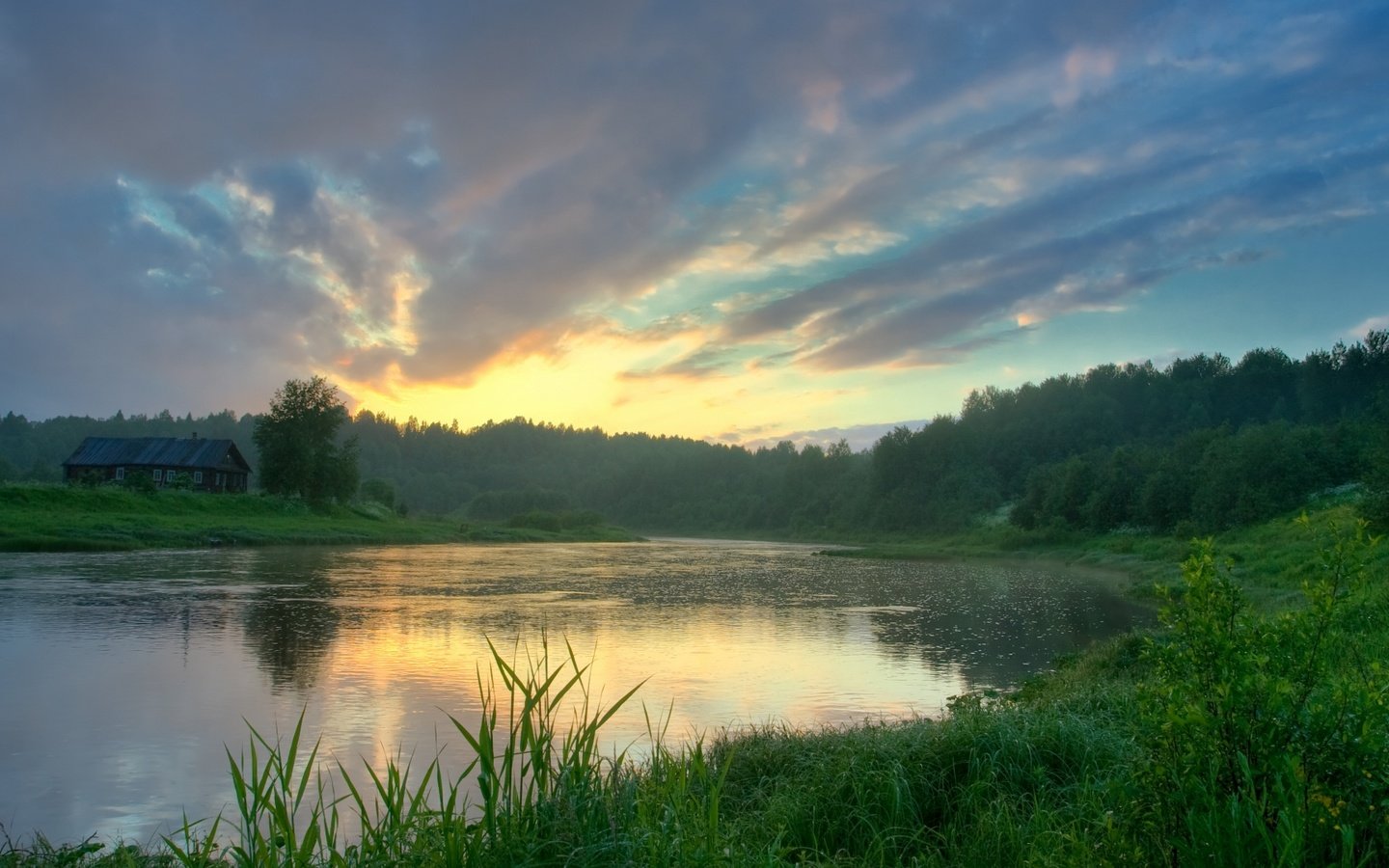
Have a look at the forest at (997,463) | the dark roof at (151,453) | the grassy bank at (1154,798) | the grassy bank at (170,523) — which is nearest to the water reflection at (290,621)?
the grassy bank at (1154,798)

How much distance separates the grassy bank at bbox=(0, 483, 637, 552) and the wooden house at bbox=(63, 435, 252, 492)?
13121 millimetres

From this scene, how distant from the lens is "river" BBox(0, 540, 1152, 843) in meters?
8.96

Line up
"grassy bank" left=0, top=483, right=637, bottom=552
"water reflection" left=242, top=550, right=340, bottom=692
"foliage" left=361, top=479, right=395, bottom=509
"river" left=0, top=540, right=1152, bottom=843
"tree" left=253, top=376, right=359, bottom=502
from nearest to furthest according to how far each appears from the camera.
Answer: "river" left=0, top=540, right=1152, bottom=843
"water reflection" left=242, top=550, right=340, bottom=692
"grassy bank" left=0, top=483, right=637, bottom=552
"tree" left=253, top=376, right=359, bottom=502
"foliage" left=361, top=479, right=395, bottom=509

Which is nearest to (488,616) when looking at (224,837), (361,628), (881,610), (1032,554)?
(361,628)

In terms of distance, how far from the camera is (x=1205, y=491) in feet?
161

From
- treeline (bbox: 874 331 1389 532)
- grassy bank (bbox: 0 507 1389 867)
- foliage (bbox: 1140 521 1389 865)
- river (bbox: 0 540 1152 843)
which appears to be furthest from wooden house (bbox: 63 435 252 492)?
foliage (bbox: 1140 521 1389 865)

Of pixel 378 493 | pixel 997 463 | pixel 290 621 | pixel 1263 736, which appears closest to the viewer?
pixel 1263 736

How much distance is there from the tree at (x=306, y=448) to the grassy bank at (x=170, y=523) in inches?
87.0

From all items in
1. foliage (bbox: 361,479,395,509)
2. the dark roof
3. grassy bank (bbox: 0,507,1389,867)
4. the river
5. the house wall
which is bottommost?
the river

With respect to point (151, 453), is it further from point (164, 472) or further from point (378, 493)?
point (378, 493)

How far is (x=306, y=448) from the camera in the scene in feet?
212

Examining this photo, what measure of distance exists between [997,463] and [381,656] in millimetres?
88504

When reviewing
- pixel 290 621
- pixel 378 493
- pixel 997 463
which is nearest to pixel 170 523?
pixel 290 621

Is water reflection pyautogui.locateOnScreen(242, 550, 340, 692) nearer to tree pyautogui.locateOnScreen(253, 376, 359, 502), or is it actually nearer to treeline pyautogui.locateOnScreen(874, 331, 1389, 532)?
tree pyautogui.locateOnScreen(253, 376, 359, 502)
